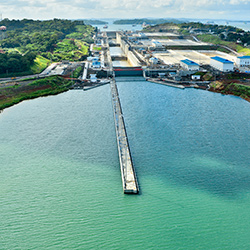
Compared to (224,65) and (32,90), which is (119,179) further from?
(224,65)

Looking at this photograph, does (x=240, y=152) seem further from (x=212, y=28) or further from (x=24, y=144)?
(x=212, y=28)

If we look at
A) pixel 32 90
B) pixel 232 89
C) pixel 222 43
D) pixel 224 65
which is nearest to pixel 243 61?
pixel 224 65

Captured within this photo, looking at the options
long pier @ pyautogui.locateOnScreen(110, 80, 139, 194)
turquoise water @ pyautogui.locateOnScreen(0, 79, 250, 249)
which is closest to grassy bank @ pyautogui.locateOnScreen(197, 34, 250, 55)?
turquoise water @ pyautogui.locateOnScreen(0, 79, 250, 249)

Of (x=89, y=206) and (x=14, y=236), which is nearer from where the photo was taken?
(x=14, y=236)

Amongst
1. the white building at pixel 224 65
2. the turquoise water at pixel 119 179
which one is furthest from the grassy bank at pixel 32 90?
the white building at pixel 224 65

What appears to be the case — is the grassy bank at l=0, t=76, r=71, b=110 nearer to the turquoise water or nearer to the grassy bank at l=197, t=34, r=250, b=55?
the turquoise water

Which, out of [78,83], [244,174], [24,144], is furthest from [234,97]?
[24,144]
